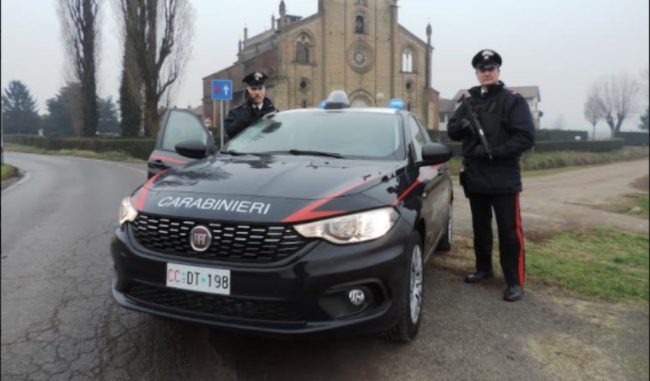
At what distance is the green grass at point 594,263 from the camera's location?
4.72 m

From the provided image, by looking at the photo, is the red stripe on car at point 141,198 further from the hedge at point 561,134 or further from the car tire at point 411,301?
the hedge at point 561,134

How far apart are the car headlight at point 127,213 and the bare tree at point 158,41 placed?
2.44 ft

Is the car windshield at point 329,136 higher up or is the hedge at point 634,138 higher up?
the hedge at point 634,138

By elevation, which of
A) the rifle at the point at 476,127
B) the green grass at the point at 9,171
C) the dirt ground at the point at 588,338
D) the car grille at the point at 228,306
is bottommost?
the dirt ground at the point at 588,338

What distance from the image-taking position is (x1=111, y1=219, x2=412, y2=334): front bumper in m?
2.49

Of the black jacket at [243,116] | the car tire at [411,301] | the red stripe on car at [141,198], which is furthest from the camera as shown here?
the black jacket at [243,116]

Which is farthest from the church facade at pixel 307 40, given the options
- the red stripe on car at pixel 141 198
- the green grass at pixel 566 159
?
the green grass at pixel 566 159

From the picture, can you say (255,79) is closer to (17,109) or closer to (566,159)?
(17,109)

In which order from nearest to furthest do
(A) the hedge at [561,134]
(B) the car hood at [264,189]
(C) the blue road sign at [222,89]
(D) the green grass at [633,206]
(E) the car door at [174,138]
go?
1. (B) the car hood at [264,189]
2. (C) the blue road sign at [222,89]
3. (E) the car door at [174,138]
4. (D) the green grass at [633,206]
5. (A) the hedge at [561,134]

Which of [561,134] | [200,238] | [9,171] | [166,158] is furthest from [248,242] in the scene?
[561,134]

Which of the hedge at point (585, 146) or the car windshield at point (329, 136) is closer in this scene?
the car windshield at point (329, 136)

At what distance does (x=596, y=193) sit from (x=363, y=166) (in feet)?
50.6

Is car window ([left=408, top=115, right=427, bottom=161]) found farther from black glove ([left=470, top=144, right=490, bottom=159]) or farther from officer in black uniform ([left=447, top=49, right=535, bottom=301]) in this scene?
black glove ([left=470, top=144, right=490, bottom=159])

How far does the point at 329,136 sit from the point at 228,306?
1.76 meters
